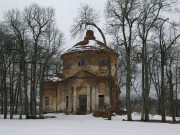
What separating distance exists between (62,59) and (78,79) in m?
4.64

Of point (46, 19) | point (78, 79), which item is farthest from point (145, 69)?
point (78, 79)

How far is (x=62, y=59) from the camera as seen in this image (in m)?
47.7

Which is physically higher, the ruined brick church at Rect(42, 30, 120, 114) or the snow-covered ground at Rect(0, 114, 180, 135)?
the ruined brick church at Rect(42, 30, 120, 114)

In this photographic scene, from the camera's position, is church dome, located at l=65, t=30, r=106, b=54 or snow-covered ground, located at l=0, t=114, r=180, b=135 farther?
church dome, located at l=65, t=30, r=106, b=54

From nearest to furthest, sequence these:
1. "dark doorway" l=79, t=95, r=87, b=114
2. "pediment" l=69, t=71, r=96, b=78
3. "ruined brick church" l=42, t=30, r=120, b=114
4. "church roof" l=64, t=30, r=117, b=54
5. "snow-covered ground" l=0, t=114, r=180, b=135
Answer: "snow-covered ground" l=0, t=114, r=180, b=135 < "ruined brick church" l=42, t=30, r=120, b=114 < "pediment" l=69, t=71, r=96, b=78 < "dark doorway" l=79, t=95, r=87, b=114 < "church roof" l=64, t=30, r=117, b=54

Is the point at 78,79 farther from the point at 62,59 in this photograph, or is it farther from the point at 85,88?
the point at 62,59

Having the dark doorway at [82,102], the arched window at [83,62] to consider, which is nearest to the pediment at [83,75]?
the arched window at [83,62]

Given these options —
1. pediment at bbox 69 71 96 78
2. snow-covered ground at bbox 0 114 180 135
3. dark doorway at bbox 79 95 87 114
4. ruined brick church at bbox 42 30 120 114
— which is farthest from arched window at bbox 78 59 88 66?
snow-covered ground at bbox 0 114 180 135

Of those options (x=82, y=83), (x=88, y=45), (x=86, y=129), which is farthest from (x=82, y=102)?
(x=86, y=129)

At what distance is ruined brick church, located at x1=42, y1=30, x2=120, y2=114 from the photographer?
44.3 metres

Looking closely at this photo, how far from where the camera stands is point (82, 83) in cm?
4462

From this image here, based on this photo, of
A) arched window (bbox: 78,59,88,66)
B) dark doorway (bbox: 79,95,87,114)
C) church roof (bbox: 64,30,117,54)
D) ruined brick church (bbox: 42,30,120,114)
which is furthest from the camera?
arched window (bbox: 78,59,88,66)

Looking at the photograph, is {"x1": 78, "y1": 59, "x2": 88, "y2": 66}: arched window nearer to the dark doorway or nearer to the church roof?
the church roof

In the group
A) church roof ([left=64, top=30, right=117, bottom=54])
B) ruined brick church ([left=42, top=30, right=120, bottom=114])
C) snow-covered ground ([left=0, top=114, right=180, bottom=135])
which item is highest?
church roof ([left=64, top=30, right=117, bottom=54])
